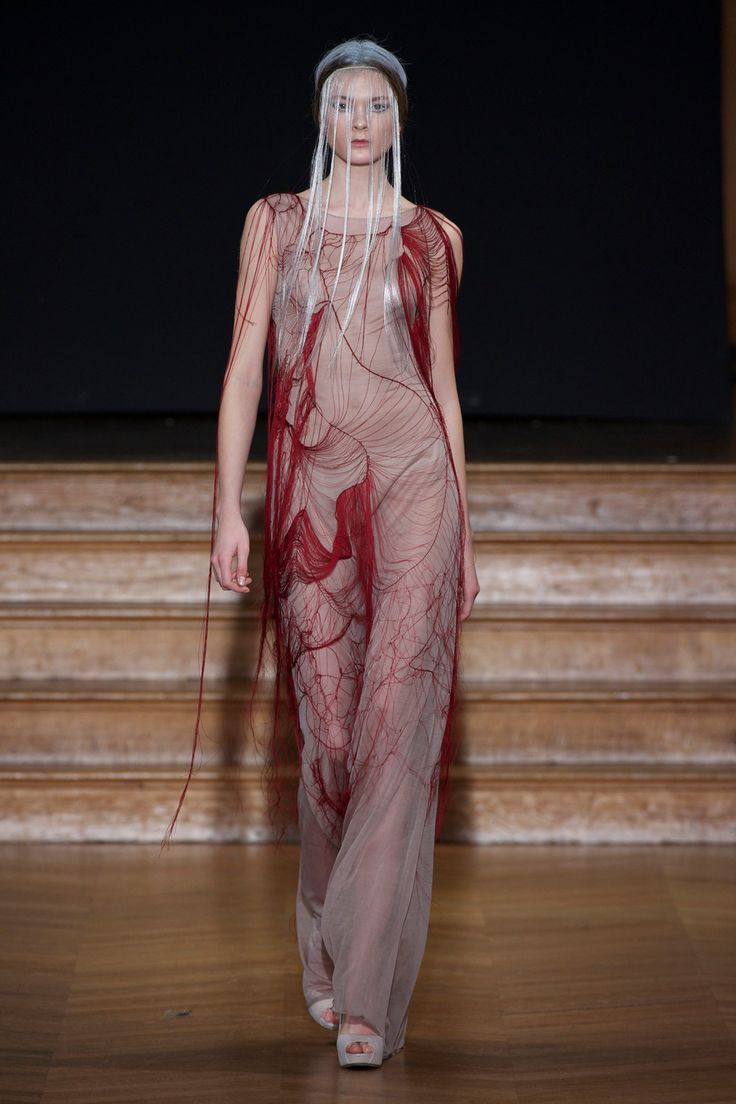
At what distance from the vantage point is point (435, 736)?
87.4 inches

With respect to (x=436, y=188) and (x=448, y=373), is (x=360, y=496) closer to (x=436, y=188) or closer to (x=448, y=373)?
(x=448, y=373)

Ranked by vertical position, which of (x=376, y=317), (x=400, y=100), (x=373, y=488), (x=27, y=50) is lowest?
(x=373, y=488)

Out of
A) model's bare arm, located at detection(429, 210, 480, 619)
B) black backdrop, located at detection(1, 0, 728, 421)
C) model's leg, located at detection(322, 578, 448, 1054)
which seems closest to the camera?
model's leg, located at detection(322, 578, 448, 1054)

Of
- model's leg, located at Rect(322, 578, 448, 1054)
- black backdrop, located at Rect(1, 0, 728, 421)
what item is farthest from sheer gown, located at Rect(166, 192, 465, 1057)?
black backdrop, located at Rect(1, 0, 728, 421)

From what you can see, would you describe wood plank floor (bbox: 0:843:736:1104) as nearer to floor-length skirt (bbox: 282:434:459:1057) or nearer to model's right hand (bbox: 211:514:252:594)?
floor-length skirt (bbox: 282:434:459:1057)

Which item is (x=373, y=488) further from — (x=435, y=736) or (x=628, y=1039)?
(x=628, y=1039)

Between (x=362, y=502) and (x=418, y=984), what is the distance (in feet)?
2.63

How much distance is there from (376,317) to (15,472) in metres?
1.88

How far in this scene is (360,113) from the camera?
2.16 m

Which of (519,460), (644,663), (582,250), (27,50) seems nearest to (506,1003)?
(644,663)

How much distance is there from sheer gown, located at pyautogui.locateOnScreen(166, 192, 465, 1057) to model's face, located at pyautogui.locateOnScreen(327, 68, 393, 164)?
102 millimetres

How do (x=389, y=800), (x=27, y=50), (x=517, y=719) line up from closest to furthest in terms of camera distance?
1. (x=389, y=800)
2. (x=517, y=719)
3. (x=27, y=50)

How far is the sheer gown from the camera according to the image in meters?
2.14

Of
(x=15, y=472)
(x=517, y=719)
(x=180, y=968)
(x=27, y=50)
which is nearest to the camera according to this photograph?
(x=180, y=968)
